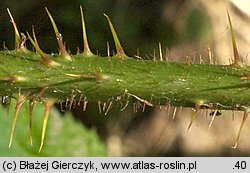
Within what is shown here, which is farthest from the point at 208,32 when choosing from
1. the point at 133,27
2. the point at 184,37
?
the point at 133,27

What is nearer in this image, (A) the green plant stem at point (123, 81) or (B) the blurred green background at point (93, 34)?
(A) the green plant stem at point (123, 81)

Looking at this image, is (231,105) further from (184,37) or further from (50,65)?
(184,37)

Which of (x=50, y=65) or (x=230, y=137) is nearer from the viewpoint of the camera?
(x=50, y=65)

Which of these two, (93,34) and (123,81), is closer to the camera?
(123,81)

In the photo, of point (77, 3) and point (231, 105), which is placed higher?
point (77, 3)

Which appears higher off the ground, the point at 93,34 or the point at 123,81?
the point at 93,34

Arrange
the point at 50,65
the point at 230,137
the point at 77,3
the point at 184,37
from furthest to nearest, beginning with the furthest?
the point at 230,137
the point at 184,37
the point at 77,3
the point at 50,65

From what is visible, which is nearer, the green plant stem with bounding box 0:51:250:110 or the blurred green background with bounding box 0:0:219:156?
the green plant stem with bounding box 0:51:250:110

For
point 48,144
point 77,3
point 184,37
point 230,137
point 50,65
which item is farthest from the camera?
point 230,137
